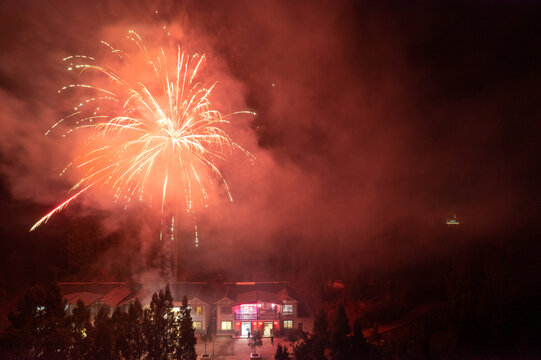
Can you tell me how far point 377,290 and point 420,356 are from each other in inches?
420

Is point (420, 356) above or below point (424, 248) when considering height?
below

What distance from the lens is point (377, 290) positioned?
83.7 ft

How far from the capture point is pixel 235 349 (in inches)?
721

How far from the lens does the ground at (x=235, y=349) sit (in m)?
17.2

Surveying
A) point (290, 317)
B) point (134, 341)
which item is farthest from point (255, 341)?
point (134, 341)

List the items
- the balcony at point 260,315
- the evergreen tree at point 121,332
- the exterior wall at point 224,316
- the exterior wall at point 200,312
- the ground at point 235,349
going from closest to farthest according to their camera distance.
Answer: the evergreen tree at point 121,332
the ground at point 235,349
the exterior wall at point 200,312
the exterior wall at point 224,316
the balcony at point 260,315

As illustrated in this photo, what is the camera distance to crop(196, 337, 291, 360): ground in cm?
1725

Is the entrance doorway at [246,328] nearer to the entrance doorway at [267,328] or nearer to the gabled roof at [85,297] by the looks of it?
the entrance doorway at [267,328]

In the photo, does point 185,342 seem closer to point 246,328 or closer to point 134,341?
point 134,341

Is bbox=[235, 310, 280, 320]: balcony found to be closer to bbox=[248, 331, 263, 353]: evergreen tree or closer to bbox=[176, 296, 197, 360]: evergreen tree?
bbox=[248, 331, 263, 353]: evergreen tree

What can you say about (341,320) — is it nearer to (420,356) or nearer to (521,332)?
(420,356)

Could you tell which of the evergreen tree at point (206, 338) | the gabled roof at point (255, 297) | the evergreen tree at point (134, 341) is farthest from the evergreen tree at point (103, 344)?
the gabled roof at point (255, 297)

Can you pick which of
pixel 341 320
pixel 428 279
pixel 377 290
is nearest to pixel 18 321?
pixel 341 320

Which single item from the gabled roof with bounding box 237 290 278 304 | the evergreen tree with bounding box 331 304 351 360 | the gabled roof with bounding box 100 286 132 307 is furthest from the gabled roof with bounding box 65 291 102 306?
the evergreen tree with bounding box 331 304 351 360
